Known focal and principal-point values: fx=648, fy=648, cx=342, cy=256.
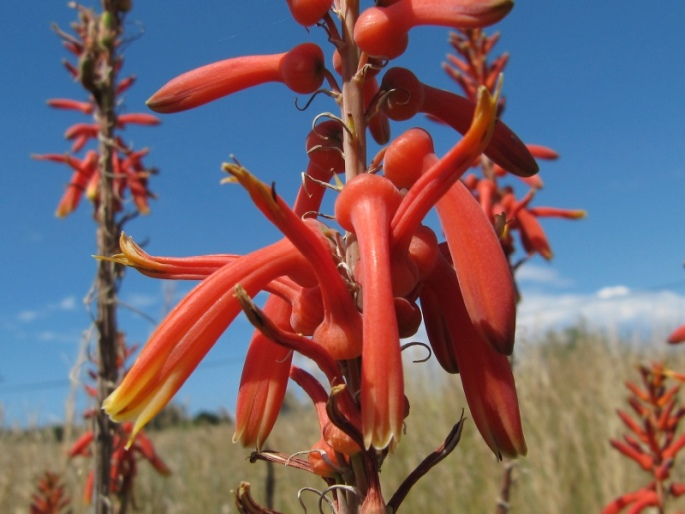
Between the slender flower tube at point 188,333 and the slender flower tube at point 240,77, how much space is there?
15.2 inches

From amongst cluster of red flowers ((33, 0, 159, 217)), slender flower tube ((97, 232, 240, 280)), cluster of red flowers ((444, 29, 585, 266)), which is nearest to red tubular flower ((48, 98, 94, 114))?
cluster of red flowers ((33, 0, 159, 217))

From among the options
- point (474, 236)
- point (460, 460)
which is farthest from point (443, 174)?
point (460, 460)

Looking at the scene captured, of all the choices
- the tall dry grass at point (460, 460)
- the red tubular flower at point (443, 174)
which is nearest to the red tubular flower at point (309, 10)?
the red tubular flower at point (443, 174)

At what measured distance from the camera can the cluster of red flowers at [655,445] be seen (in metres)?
2.88

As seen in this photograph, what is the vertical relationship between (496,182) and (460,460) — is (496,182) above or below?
above

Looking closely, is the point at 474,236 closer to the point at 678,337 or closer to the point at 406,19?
the point at 406,19

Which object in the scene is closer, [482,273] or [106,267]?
[482,273]

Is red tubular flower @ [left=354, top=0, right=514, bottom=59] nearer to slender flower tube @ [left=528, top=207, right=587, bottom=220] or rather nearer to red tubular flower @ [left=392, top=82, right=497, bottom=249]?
red tubular flower @ [left=392, top=82, right=497, bottom=249]

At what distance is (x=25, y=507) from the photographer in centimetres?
630

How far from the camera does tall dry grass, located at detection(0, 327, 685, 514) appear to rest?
574 cm

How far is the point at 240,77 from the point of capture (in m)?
1.30

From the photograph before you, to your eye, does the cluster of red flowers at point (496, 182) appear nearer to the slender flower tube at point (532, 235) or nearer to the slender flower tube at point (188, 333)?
the slender flower tube at point (532, 235)

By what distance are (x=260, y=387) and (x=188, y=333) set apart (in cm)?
17

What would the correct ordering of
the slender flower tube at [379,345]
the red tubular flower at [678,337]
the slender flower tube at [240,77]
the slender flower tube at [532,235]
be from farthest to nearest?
1. the slender flower tube at [532,235]
2. the red tubular flower at [678,337]
3. the slender flower tube at [240,77]
4. the slender flower tube at [379,345]
